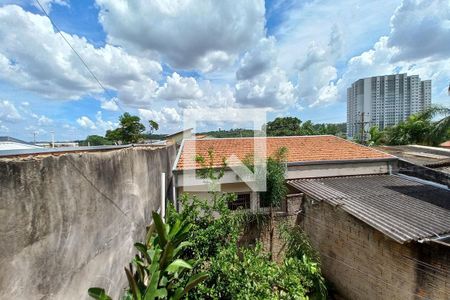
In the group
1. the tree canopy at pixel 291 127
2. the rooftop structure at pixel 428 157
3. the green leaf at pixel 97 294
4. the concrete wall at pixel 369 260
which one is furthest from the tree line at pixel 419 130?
the tree canopy at pixel 291 127

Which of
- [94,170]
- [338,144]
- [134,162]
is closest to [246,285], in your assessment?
[134,162]

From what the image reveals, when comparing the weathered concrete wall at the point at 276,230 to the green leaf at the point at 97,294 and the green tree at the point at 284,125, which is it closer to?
the green leaf at the point at 97,294

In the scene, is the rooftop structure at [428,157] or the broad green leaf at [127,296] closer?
the broad green leaf at [127,296]

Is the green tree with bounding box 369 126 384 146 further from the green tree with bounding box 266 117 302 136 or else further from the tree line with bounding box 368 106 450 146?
the green tree with bounding box 266 117 302 136

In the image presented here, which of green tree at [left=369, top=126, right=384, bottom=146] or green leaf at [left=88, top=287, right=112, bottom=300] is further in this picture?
green tree at [left=369, top=126, right=384, bottom=146]

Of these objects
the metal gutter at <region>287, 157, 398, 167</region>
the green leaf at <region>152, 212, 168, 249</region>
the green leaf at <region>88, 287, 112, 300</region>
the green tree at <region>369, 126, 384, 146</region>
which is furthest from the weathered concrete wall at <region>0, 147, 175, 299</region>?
the green tree at <region>369, 126, 384, 146</region>

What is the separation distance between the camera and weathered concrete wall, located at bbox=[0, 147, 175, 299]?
6.17ft

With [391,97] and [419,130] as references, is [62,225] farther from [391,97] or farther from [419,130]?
[391,97]

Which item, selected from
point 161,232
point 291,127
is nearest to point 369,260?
point 161,232

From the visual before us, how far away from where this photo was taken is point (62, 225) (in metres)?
2.44

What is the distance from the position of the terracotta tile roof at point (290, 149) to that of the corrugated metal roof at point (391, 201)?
47.2 inches

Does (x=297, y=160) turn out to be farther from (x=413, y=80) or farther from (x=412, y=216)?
(x=413, y=80)

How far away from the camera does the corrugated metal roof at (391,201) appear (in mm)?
6367

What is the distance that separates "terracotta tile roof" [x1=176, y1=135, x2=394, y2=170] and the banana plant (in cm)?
473
